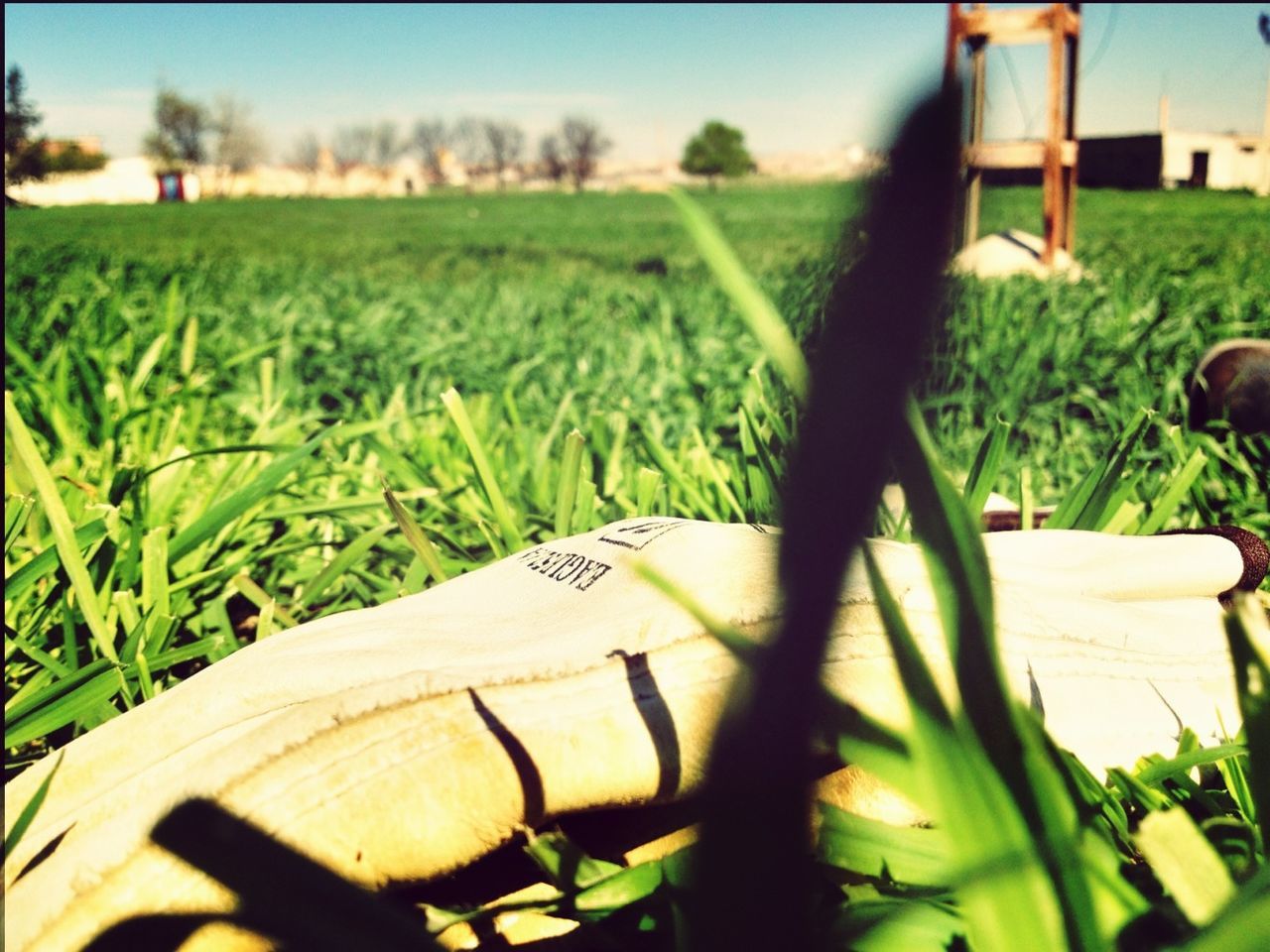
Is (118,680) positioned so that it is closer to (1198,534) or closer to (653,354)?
(1198,534)

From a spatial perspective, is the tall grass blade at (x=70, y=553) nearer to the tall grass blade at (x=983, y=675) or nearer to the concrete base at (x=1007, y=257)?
the tall grass blade at (x=983, y=675)

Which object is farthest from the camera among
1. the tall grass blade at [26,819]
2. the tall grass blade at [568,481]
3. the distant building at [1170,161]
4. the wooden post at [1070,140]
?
the distant building at [1170,161]

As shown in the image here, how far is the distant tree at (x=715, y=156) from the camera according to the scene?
68.8m

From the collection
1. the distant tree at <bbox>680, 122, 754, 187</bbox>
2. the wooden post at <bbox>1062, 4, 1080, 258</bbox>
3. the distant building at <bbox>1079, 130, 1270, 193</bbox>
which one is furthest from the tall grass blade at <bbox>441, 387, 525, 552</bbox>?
the distant tree at <bbox>680, 122, 754, 187</bbox>

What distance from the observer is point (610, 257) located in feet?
37.3

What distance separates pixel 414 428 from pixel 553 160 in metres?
86.1

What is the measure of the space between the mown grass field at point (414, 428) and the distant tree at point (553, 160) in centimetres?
8169

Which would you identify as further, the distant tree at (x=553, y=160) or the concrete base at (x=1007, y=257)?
the distant tree at (x=553, y=160)

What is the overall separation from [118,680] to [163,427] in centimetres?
141

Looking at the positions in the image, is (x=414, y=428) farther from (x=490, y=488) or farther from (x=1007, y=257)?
(x=1007, y=257)

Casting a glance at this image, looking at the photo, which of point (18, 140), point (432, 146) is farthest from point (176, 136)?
point (18, 140)

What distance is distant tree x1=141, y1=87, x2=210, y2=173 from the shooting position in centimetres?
6538

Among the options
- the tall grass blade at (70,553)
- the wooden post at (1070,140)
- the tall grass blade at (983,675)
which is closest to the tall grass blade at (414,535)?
the tall grass blade at (70,553)

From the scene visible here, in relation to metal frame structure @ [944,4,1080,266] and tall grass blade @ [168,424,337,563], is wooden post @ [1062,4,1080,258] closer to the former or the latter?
metal frame structure @ [944,4,1080,266]
